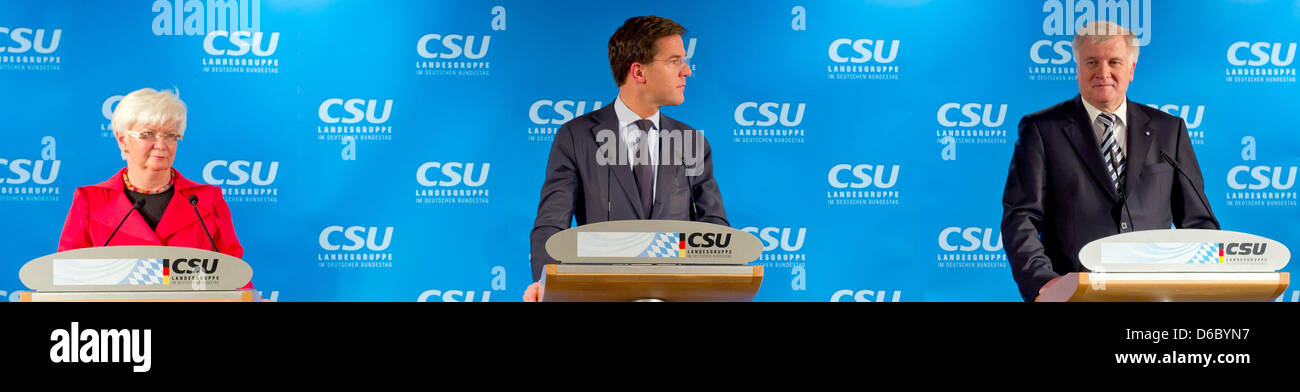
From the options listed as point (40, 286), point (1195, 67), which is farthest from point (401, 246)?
point (1195, 67)

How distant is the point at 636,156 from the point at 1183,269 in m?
1.94

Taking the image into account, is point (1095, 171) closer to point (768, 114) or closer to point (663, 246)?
point (768, 114)

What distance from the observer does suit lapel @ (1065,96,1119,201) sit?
12.1 feet

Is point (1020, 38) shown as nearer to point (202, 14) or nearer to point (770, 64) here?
point (770, 64)

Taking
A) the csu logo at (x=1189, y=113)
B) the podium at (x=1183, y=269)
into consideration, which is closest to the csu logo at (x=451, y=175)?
the csu logo at (x=1189, y=113)

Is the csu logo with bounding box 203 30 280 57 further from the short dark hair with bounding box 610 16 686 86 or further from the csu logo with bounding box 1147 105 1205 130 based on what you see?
the csu logo with bounding box 1147 105 1205 130

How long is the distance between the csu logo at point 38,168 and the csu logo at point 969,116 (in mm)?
3569

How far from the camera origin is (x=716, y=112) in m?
4.82

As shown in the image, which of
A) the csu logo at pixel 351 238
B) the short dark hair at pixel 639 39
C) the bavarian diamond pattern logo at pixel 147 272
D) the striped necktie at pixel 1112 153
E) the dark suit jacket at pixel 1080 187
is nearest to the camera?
the bavarian diamond pattern logo at pixel 147 272

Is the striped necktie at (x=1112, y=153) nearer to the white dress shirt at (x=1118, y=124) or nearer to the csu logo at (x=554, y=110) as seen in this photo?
the white dress shirt at (x=1118, y=124)

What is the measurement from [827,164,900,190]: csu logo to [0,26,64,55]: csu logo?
3183 mm

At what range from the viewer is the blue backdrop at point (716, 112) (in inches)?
186

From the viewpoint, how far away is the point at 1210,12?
16.0 ft

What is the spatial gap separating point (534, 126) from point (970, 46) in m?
1.83
